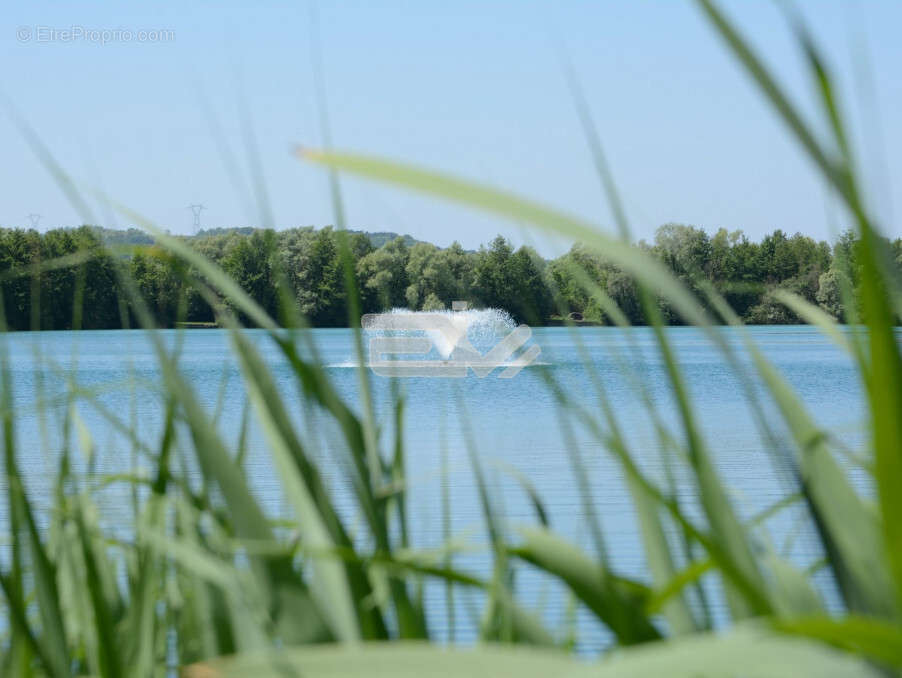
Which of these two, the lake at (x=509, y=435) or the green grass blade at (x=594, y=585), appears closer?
the green grass blade at (x=594, y=585)

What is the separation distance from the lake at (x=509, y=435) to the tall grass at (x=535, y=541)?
3cm

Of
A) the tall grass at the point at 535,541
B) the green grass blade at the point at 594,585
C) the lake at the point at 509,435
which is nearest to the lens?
the tall grass at the point at 535,541

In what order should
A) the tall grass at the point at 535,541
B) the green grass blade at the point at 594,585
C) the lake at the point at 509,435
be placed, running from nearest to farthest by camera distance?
1. the tall grass at the point at 535,541
2. the green grass blade at the point at 594,585
3. the lake at the point at 509,435

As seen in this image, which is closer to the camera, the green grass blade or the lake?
the green grass blade

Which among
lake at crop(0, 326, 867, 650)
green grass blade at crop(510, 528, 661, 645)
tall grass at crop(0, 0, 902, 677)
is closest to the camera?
tall grass at crop(0, 0, 902, 677)

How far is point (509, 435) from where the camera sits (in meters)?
10.3

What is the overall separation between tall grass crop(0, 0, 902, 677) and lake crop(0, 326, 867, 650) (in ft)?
0.11

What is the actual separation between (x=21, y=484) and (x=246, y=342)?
25cm

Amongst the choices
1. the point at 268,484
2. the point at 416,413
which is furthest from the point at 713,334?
the point at 416,413

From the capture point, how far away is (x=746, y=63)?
320 millimetres

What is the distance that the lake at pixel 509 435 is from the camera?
74cm

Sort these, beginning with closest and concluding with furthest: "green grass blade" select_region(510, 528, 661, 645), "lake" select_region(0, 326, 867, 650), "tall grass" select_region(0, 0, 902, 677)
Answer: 1. "tall grass" select_region(0, 0, 902, 677)
2. "green grass blade" select_region(510, 528, 661, 645)
3. "lake" select_region(0, 326, 867, 650)

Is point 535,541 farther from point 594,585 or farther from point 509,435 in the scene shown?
point 509,435

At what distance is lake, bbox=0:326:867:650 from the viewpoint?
744 millimetres
